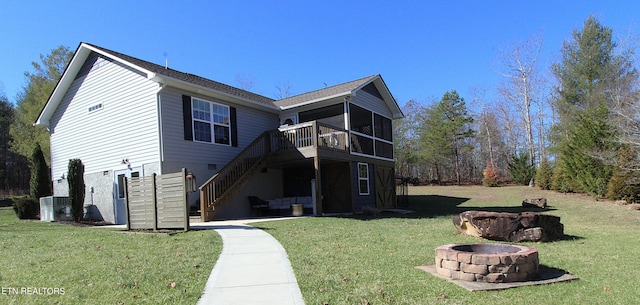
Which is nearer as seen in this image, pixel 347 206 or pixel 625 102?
pixel 347 206

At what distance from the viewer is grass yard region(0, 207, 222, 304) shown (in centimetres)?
400

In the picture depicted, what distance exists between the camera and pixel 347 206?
16000 millimetres

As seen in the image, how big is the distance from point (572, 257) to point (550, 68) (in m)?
28.5

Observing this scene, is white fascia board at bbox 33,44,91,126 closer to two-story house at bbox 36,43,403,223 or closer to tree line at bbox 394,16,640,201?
two-story house at bbox 36,43,403,223

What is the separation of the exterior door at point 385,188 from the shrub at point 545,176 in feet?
39.8

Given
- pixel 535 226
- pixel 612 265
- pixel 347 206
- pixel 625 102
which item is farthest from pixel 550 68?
pixel 612 265

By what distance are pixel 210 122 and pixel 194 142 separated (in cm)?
108

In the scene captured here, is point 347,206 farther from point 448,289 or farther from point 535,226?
point 448,289

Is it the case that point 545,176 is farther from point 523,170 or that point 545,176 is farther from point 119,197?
point 119,197

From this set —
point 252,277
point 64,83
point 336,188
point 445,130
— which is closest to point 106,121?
point 64,83

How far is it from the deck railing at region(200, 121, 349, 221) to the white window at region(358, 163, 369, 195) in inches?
69.6

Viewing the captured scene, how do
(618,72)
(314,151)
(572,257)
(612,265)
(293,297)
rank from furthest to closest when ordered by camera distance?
(618,72) → (314,151) → (572,257) → (612,265) → (293,297)

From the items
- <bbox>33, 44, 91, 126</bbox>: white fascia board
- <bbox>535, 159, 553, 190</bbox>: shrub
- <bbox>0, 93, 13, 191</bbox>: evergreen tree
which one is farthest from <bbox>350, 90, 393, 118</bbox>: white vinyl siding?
<bbox>0, 93, 13, 191</bbox>: evergreen tree

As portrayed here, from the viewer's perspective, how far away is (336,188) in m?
16.4
